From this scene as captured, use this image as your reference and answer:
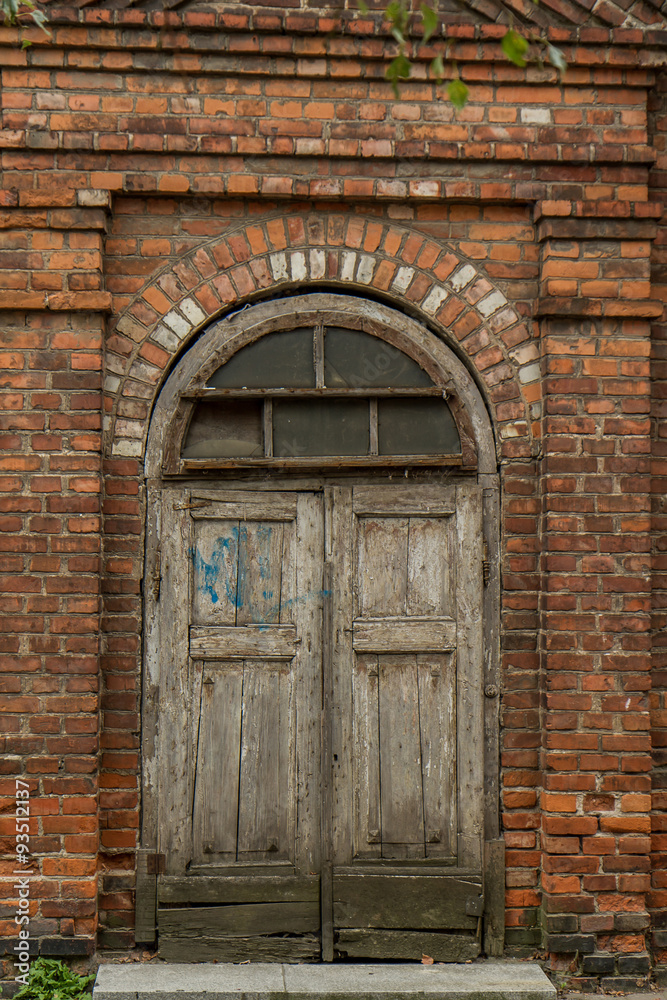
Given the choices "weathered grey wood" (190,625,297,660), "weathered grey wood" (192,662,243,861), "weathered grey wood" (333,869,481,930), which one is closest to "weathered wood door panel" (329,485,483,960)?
"weathered grey wood" (333,869,481,930)

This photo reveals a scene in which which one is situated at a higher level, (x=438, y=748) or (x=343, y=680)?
(x=343, y=680)

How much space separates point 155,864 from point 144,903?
166mm

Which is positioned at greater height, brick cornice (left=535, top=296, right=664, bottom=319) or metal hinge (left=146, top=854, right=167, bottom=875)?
brick cornice (left=535, top=296, right=664, bottom=319)

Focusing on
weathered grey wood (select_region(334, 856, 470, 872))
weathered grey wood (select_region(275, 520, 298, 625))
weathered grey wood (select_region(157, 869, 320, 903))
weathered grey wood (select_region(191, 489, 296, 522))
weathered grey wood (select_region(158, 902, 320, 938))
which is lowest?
weathered grey wood (select_region(158, 902, 320, 938))

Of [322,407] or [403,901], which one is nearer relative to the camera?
[403,901]

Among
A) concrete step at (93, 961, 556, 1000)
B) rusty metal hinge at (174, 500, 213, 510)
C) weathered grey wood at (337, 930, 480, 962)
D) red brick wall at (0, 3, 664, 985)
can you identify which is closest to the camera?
concrete step at (93, 961, 556, 1000)

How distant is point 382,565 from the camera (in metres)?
3.96

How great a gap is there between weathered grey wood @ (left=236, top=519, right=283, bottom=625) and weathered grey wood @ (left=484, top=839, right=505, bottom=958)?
140cm

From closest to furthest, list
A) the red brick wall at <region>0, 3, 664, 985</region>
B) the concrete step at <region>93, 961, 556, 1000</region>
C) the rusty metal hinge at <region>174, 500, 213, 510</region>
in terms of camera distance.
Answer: the concrete step at <region>93, 961, 556, 1000</region> → the red brick wall at <region>0, 3, 664, 985</region> → the rusty metal hinge at <region>174, 500, 213, 510</region>

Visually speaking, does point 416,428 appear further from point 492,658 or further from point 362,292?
point 492,658

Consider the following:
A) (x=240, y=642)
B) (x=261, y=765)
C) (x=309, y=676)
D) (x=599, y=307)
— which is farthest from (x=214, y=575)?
(x=599, y=307)

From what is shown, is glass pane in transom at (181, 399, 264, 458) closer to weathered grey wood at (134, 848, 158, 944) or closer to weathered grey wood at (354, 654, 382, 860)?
weathered grey wood at (354, 654, 382, 860)

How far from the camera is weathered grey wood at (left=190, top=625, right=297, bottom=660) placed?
389 cm

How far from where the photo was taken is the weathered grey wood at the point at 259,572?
3924 mm
